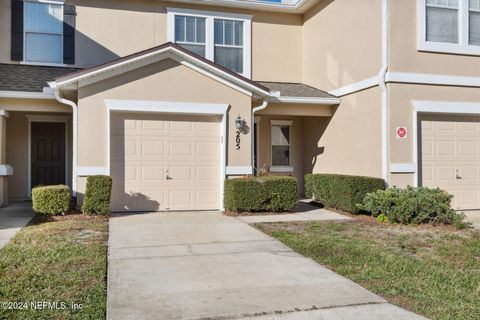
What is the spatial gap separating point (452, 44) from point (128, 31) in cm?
925

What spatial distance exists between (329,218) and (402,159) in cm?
237

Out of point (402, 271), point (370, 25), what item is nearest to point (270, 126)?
point (370, 25)

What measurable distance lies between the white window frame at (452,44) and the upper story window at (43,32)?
1011 cm

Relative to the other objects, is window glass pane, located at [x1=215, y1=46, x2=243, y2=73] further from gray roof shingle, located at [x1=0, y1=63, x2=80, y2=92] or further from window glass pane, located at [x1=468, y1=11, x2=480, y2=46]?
window glass pane, located at [x1=468, y1=11, x2=480, y2=46]

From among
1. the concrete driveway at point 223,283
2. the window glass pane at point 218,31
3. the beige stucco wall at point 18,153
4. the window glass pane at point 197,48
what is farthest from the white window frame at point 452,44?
the beige stucco wall at point 18,153

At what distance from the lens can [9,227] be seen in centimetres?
841

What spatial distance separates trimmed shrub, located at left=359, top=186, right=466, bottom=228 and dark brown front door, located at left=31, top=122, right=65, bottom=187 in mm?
9447

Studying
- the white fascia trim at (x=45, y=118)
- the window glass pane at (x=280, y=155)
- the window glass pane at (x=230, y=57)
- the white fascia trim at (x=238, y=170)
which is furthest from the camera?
the window glass pane at (x=280, y=155)

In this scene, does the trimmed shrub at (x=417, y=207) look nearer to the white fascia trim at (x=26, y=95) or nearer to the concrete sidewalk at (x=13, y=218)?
the concrete sidewalk at (x=13, y=218)

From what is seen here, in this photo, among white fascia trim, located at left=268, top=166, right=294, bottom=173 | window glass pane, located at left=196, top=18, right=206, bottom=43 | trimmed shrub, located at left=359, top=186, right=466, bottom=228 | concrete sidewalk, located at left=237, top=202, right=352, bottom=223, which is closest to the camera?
trimmed shrub, located at left=359, top=186, right=466, bottom=228

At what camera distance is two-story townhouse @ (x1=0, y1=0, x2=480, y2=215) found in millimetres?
10508

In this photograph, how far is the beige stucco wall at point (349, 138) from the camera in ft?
36.0

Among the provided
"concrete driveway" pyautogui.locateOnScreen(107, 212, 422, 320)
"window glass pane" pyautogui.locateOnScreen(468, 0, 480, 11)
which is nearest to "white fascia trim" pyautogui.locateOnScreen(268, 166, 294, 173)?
"concrete driveway" pyautogui.locateOnScreen(107, 212, 422, 320)

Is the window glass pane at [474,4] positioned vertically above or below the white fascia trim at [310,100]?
above
